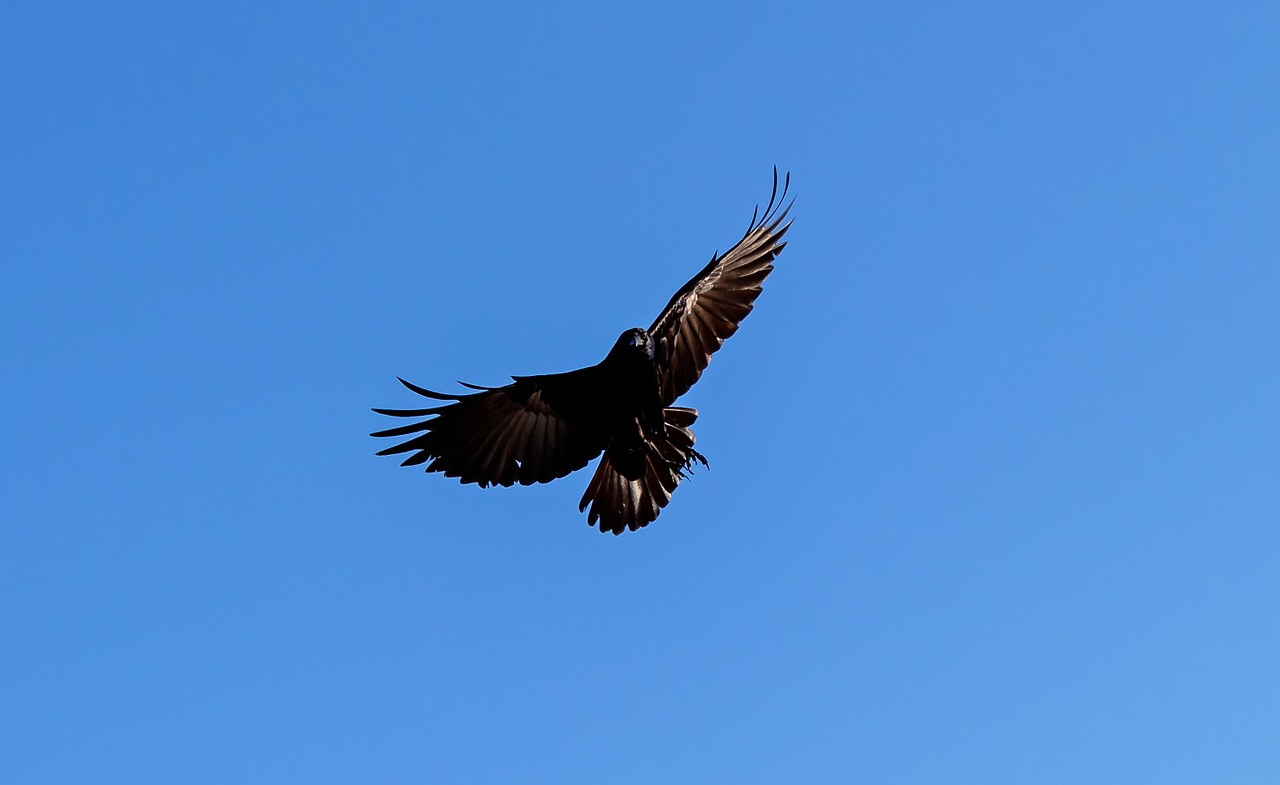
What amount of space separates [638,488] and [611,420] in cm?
95

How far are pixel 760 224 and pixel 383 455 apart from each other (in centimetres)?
411

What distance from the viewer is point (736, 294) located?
1350 centimetres

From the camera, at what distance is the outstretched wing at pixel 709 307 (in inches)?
510

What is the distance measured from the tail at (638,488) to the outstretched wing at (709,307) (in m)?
0.39

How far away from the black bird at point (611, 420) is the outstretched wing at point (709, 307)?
12mm

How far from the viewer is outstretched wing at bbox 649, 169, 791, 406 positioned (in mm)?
12945

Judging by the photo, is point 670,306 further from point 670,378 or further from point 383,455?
point 383,455

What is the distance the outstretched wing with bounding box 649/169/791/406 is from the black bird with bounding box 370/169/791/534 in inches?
0.5

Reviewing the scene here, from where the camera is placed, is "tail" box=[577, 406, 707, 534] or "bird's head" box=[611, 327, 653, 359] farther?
"tail" box=[577, 406, 707, 534]

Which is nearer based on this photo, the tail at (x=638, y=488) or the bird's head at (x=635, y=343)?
the bird's head at (x=635, y=343)

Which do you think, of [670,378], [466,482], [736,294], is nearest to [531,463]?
[466,482]

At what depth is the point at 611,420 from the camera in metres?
12.8

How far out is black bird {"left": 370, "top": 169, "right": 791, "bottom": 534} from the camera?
12523mm

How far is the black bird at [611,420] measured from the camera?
12.5 metres
